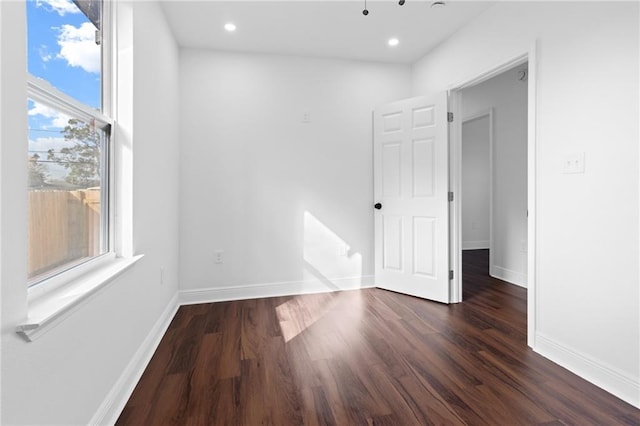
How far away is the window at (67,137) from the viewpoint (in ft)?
3.69

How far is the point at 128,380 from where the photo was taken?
173 centimetres

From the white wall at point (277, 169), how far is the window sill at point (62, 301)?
1.72 m

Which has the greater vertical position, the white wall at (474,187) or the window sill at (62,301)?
the white wall at (474,187)

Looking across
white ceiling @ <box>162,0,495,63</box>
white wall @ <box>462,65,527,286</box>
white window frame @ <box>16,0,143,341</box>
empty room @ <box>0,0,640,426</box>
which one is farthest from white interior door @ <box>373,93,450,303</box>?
white window frame @ <box>16,0,143,341</box>

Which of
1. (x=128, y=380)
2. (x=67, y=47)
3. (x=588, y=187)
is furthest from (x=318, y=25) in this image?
(x=128, y=380)

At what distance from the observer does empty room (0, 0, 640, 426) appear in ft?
4.08

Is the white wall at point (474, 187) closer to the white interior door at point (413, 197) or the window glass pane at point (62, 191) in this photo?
the white interior door at point (413, 197)

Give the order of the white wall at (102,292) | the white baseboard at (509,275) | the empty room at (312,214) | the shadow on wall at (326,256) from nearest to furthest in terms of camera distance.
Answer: the white wall at (102,292) → the empty room at (312,214) → the shadow on wall at (326,256) → the white baseboard at (509,275)

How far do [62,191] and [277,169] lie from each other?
224cm

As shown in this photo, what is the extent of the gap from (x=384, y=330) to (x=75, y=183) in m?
2.23

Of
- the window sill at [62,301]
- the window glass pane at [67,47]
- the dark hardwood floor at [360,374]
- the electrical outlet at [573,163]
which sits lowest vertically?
the dark hardwood floor at [360,374]

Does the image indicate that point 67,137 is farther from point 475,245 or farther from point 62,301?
point 475,245

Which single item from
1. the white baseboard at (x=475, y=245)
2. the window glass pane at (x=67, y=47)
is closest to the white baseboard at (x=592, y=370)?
the window glass pane at (x=67, y=47)

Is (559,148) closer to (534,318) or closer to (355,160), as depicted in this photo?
(534,318)
